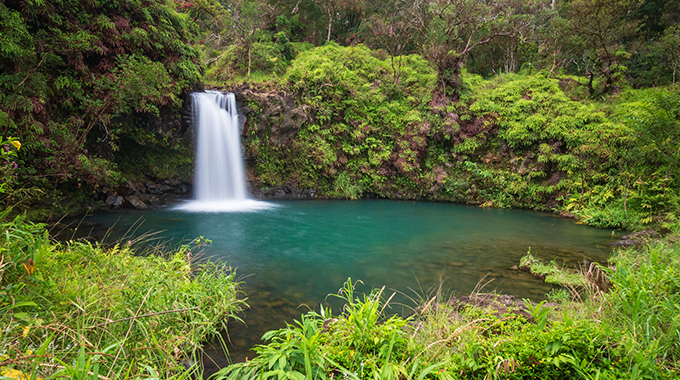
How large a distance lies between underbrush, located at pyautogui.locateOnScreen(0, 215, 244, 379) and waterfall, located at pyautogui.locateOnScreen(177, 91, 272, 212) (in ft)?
32.0

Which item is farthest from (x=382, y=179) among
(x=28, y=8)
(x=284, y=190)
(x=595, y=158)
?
(x=28, y=8)

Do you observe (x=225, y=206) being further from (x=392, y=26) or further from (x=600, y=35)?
(x=600, y=35)

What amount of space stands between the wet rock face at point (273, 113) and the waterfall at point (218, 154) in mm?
609

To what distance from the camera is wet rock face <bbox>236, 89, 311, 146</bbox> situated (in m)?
15.4

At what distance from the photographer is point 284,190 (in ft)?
53.6

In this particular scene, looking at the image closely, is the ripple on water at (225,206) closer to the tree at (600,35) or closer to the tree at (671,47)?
the tree at (600,35)

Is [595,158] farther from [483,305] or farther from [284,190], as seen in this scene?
[284,190]

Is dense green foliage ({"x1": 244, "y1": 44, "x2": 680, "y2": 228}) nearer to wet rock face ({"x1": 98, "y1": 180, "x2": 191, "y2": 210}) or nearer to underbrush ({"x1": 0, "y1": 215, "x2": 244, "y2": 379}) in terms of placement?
wet rock face ({"x1": 98, "y1": 180, "x2": 191, "y2": 210})

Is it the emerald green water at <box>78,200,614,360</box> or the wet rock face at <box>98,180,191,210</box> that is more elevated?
the wet rock face at <box>98,180,191,210</box>

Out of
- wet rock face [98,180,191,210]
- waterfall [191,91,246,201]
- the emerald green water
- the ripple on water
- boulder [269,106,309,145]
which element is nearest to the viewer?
the emerald green water

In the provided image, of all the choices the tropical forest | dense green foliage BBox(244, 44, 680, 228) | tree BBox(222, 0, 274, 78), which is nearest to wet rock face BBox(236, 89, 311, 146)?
the tropical forest

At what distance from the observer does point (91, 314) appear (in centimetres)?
246

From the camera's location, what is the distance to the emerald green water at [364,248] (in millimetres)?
5188

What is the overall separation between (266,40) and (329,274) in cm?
1980
